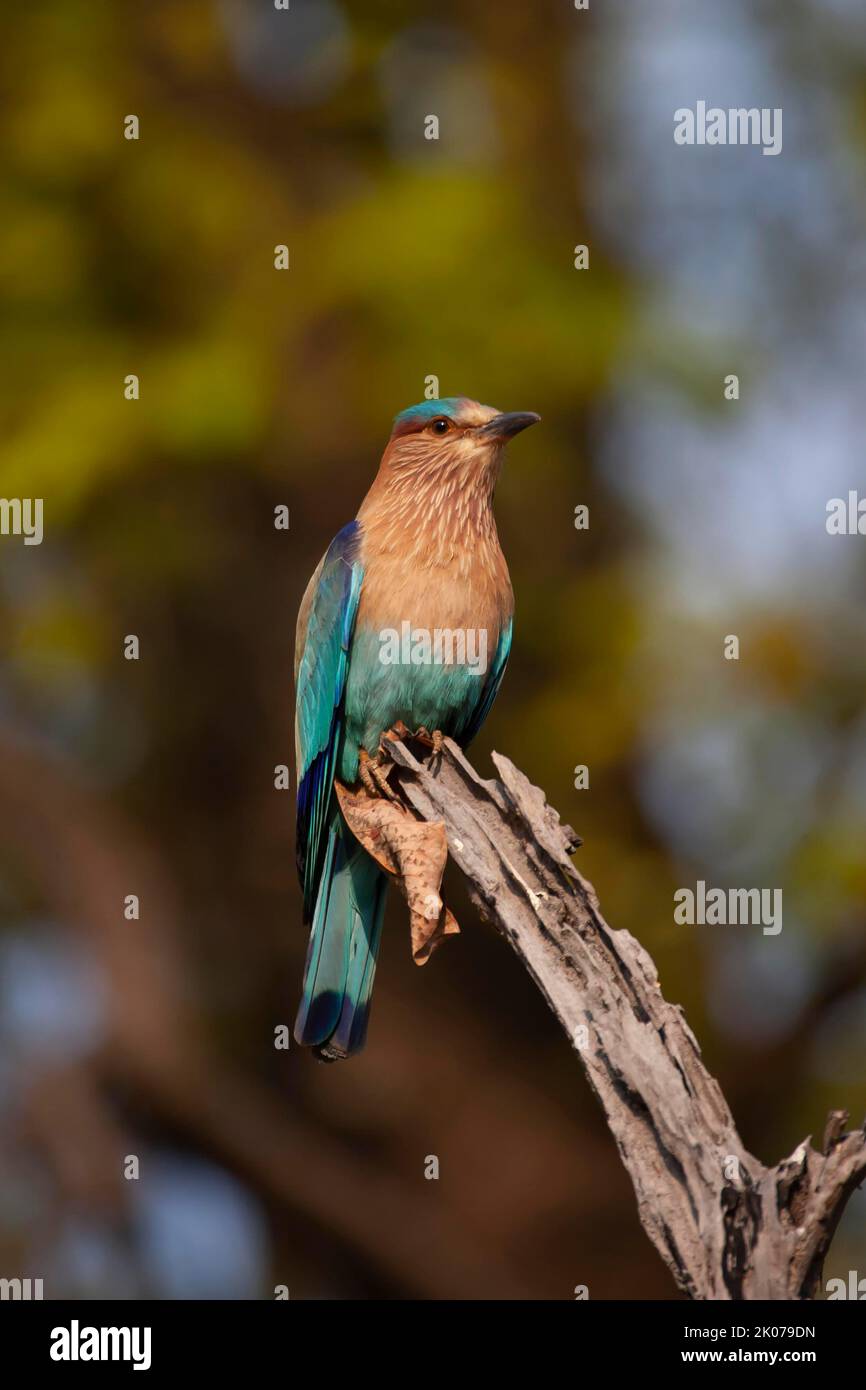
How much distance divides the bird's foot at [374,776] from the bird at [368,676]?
0.04 ft

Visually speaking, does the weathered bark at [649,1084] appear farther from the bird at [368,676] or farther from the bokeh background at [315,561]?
the bokeh background at [315,561]

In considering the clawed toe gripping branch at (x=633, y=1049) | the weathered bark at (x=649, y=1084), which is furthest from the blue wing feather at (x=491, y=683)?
the weathered bark at (x=649, y=1084)

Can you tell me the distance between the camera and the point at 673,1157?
3.97 metres

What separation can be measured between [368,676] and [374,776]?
44 centimetres

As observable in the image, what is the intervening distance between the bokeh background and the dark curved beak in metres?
2.35

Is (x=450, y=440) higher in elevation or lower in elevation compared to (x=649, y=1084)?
higher

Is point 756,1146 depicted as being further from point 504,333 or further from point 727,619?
point 504,333

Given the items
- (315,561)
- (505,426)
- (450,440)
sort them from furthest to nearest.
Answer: (315,561) → (450,440) → (505,426)

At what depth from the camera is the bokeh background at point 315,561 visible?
938cm

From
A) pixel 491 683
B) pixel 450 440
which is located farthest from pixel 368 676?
pixel 450 440

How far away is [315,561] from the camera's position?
33.0 ft

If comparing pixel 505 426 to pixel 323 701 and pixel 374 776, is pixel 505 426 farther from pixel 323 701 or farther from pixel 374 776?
pixel 374 776

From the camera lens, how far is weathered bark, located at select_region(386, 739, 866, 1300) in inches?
147

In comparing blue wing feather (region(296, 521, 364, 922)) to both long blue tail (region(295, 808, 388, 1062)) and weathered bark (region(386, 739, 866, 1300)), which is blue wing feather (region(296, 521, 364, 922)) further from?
weathered bark (region(386, 739, 866, 1300))
